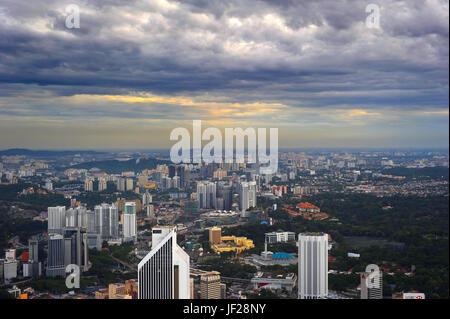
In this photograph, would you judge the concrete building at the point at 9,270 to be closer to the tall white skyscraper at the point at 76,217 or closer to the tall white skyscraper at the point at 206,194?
the tall white skyscraper at the point at 76,217

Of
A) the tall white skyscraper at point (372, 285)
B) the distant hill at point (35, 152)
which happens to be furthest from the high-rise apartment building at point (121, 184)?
the tall white skyscraper at point (372, 285)

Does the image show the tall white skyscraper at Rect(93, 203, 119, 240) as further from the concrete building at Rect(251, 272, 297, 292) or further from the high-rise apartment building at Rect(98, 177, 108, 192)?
the concrete building at Rect(251, 272, 297, 292)

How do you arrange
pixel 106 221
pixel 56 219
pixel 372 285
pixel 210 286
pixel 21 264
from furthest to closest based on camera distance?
pixel 106 221, pixel 56 219, pixel 21 264, pixel 372 285, pixel 210 286

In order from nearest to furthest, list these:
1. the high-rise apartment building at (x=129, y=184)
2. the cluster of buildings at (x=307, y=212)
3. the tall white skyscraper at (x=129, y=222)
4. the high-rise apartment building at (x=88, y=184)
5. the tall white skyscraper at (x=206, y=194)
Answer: the tall white skyscraper at (x=129, y=222) → the cluster of buildings at (x=307, y=212) → the high-rise apartment building at (x=88, y=184) → the tall white skyscraper at (x=206, y=194) → the high-rise apartment building at (x=129, y=184)

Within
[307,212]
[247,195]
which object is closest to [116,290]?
[307,212]

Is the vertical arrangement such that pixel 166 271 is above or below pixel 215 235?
above

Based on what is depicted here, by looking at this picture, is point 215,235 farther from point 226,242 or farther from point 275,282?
point 275,282
